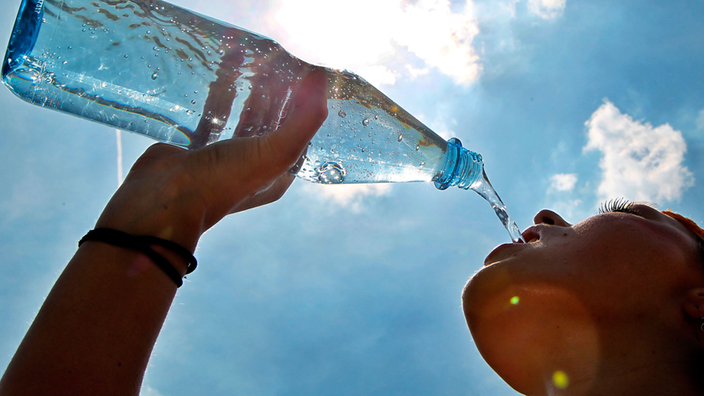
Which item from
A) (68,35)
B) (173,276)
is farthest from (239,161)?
(68,35)

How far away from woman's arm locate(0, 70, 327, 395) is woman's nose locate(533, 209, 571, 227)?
1488mm

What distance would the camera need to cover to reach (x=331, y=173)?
6.76 ft

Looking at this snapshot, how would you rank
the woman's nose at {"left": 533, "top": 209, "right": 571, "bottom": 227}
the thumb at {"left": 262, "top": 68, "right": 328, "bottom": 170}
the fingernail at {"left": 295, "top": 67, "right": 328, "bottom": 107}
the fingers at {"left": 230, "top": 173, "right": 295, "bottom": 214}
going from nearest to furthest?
the thumb at {"left": 262, "top": 68, "right": 328, "bottom": 170}
the fingernail at {"left": 295, "top": 67, "right": 328, "bottom": 107}
the fingers at {"left": 230, "top": 173, "right": 295, "bottom": 214}
the woman's nose at {"left": 533, "top": 209, "right": 571, "bottom": 227}

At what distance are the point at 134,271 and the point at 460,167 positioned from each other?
176cm

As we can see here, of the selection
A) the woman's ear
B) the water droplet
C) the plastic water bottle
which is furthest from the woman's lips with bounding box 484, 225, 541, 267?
the water droplet

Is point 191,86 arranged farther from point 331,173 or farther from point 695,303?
point 695,303

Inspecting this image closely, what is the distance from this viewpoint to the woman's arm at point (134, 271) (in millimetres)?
782

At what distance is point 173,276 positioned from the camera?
1.00 m

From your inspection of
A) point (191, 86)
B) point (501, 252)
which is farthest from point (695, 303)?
point (191, 86)

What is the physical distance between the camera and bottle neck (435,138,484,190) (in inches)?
85.7

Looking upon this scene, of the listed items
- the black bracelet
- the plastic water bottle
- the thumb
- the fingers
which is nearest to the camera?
the black bracelet

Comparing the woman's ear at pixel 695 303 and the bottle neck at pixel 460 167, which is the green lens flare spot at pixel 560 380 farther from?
the bottle neck at pixel 460 167

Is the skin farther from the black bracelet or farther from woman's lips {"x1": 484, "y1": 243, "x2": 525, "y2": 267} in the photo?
the black bracelet

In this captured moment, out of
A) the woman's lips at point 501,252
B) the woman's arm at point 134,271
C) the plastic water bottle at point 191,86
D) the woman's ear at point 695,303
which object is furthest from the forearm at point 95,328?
the woman's ear at point 695,303
